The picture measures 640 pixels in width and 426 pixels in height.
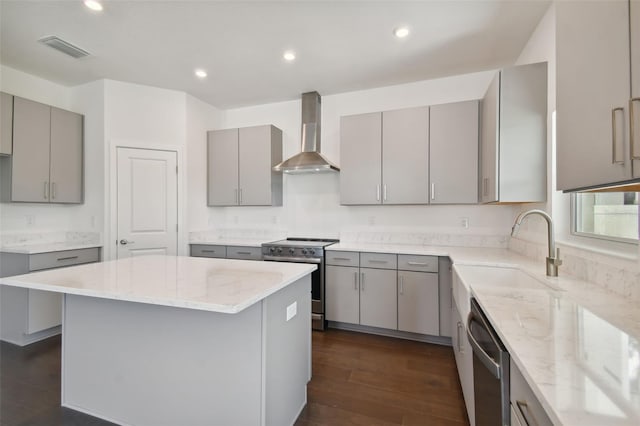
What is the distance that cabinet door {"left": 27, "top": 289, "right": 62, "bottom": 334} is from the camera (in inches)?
106

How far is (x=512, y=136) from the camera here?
2166mm

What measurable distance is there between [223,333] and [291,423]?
0.76 m

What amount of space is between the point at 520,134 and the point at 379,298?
1943mm

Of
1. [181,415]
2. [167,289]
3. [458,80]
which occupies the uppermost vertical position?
[458,80]

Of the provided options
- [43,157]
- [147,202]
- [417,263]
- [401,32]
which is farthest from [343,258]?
[43,157]

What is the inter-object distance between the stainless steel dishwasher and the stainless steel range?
1.89 m

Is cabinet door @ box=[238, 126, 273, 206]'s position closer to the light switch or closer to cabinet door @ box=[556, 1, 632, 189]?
the light switch

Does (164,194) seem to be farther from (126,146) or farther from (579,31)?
(579,31)

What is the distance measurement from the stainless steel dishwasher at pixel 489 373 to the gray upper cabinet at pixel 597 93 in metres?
0.66

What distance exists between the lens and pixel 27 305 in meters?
2.68

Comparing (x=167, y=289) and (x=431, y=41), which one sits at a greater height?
(x=431, y=41)

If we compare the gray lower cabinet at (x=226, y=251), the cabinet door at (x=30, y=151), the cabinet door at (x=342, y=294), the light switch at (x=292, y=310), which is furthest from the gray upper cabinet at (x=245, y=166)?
the light switch at (x=292, y=310)

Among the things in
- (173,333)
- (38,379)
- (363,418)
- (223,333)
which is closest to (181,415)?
(173,333)

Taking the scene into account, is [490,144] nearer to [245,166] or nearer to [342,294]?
[342,294]
